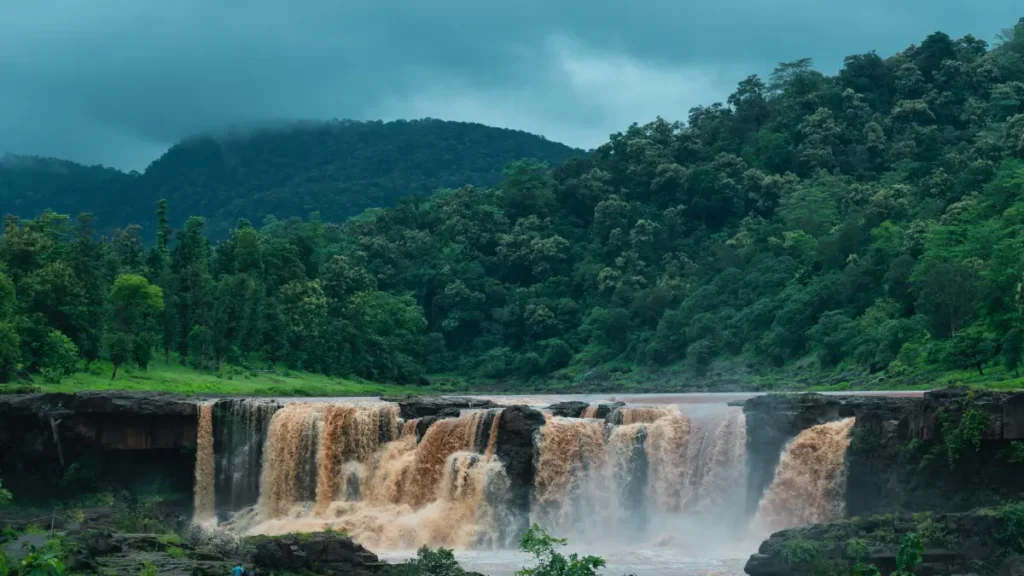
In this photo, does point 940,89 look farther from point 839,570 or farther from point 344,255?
point 839,570

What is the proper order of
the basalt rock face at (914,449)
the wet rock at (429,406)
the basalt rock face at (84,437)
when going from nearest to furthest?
the basalt rock face at (914,449), the wet rock at (429,406), the basalt rock face at (84,437)

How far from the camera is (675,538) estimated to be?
3619cm

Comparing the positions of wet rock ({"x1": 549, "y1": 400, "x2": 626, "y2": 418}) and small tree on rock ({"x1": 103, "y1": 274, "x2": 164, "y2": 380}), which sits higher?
small tree on rock ({"x1": 103, "y1": 274, "x2": 164, "y2": 380})

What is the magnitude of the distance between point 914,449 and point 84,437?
1086 inches

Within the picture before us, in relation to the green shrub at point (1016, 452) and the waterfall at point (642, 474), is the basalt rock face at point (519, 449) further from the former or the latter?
the green shrub at point (1016, 452)

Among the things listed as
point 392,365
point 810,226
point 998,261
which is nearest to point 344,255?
point 392,365

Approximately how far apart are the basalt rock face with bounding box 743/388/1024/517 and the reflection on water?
381 centimetres

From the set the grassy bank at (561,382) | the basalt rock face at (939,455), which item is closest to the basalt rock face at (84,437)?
the grassy bank at (561,382)

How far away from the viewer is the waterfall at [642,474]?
121ft

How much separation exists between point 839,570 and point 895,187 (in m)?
51.4

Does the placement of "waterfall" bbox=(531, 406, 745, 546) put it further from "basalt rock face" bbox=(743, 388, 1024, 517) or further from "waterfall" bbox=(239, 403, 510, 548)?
"waterfall" bbox=(239, 403, 510, 548)

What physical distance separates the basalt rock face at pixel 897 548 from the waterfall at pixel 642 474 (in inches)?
303

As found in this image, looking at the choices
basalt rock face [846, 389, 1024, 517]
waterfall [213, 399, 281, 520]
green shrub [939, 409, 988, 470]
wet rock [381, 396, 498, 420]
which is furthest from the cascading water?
green shrub [939, 409, 988, 470]

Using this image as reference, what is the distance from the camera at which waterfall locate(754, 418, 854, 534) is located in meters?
34.5
